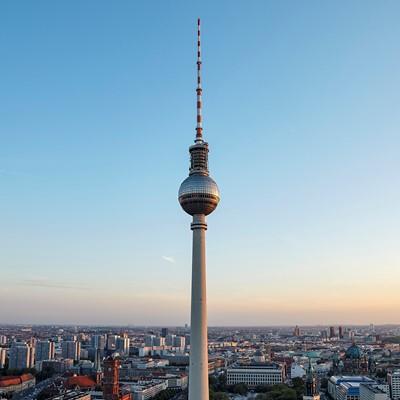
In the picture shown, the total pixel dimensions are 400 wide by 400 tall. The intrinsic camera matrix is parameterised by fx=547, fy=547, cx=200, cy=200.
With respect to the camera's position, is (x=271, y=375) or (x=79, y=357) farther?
(x=79, y=357)

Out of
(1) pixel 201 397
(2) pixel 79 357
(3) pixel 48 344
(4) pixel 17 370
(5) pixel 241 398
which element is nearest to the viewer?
(1) pixel 201 397

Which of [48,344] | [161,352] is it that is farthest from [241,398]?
[161,352]

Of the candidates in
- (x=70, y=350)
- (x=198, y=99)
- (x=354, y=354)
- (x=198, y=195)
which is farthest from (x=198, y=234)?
(x=70, y=350)

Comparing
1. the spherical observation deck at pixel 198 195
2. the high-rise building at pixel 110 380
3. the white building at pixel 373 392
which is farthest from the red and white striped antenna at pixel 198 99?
the white building at pixel 373 392

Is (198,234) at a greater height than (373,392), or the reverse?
(198,234)

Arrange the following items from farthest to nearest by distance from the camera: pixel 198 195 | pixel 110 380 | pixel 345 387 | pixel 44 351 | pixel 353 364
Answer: pixel 44 351 → pixel 353 364 → pixel 345 387 → pixel 110 380 → pixel 198 195

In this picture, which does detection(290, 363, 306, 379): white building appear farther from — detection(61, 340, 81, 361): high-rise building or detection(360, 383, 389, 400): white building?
detection(61, 340, 81, 361): high-rise building

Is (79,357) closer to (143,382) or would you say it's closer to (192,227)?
(143,382)

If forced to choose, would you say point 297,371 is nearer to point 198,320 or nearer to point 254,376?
point 254,376
